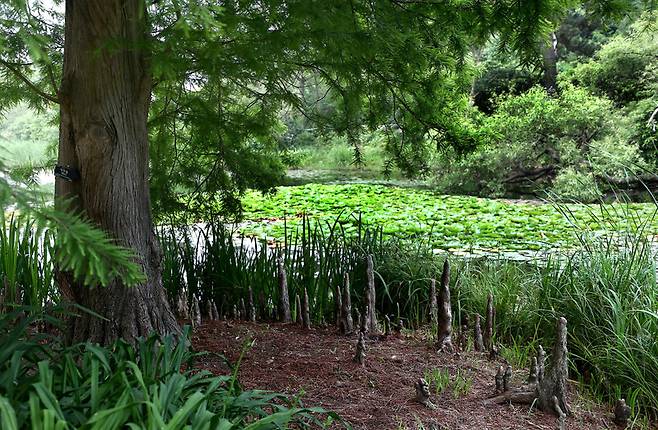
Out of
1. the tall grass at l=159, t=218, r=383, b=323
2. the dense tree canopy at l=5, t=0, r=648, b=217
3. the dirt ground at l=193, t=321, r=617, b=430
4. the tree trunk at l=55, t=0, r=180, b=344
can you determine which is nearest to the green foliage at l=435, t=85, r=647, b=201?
the tall grass at l=159, t=218, r=383, b=323

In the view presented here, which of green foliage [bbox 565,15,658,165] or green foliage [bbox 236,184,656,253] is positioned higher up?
green foliage [bbox 565,15,658,165]

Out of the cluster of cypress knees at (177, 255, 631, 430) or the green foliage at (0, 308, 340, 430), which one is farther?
the cluster of cypress knees at (177, 255, 631, 430)

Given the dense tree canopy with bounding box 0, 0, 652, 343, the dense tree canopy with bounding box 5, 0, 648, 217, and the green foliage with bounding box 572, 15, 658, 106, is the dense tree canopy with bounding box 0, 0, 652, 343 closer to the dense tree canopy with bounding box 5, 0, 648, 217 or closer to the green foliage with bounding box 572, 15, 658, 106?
the dense tree canopy with bounding box 5, 0, 648, 217

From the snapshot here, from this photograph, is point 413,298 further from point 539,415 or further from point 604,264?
point 539,415

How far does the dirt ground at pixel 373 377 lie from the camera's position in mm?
2150

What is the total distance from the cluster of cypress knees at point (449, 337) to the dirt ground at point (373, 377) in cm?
5

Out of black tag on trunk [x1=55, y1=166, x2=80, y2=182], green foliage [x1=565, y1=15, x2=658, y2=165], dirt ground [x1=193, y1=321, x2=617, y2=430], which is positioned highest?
green foliage [x1=565, y1=15, x2=658, y2=165]

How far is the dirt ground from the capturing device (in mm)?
2150

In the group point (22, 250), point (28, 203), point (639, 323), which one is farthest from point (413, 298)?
point (28, 203)

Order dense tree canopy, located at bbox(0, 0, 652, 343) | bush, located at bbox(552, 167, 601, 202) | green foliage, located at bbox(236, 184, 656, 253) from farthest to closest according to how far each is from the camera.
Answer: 1. bush, located at bbox(552, 167, 601, 202)
2. green foliage, located at bbox(236, 184, 656, 253)
3. dense tree canopy, located at bbox(0, 0, 652, 343)

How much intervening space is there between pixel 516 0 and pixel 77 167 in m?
1.75

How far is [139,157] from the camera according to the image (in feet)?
7.81

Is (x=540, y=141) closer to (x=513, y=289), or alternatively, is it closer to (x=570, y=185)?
(x=570, y=185)

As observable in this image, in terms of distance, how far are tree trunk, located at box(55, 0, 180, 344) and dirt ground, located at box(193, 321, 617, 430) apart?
45 cm
